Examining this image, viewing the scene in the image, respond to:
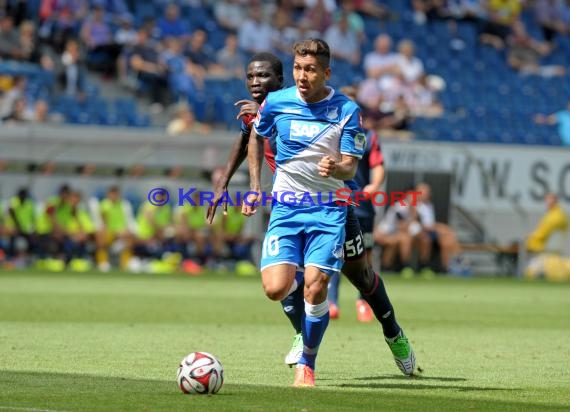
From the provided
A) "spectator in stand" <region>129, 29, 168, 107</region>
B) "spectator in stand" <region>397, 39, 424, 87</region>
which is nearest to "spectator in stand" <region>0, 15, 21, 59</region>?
"spectator in stand" <region>129, 29, 168, 107</region>

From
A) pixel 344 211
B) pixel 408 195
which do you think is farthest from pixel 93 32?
pixel 344 211

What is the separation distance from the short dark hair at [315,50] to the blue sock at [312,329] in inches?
63.2

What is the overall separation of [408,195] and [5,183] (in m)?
8.22

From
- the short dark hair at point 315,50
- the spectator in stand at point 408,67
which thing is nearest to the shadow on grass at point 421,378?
the short dark hair at point 315,50

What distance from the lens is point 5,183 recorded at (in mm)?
25250

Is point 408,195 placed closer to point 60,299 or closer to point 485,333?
point 60,299

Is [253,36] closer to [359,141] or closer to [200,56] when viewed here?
[200,56]

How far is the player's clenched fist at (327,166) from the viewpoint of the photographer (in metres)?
8.23

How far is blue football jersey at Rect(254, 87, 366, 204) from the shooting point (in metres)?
8.62

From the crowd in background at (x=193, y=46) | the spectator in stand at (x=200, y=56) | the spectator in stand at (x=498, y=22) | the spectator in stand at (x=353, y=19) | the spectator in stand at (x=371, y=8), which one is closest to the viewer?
the crowd in background at (x=193, y=46)

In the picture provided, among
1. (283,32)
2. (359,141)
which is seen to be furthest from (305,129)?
(283,32)

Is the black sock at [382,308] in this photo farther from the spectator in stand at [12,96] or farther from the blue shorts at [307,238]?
the spectator in stand at [12,96]

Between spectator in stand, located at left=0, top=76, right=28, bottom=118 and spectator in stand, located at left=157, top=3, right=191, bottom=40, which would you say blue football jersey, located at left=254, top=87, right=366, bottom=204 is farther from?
spectator in stand, located at left=157, top=3, right=191, bottom=40

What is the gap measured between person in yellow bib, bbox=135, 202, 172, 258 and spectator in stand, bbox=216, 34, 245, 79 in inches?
164
